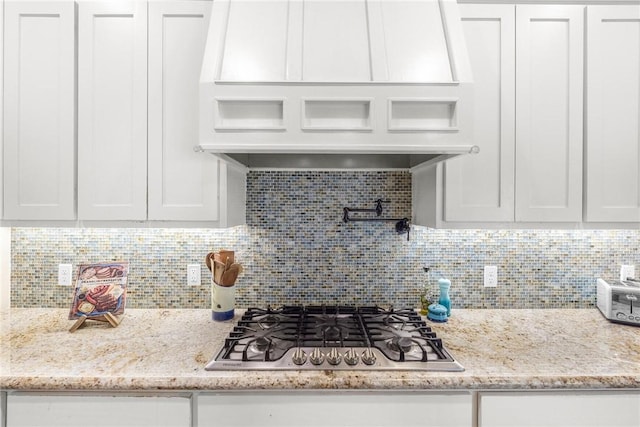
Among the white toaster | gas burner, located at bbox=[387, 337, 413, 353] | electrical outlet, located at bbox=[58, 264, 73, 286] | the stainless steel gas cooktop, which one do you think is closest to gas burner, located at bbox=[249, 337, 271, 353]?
the stainless steel gas cooktop

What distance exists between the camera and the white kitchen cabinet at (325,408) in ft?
3.84

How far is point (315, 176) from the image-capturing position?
188 cm

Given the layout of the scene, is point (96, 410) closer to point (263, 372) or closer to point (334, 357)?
point (263, 372)

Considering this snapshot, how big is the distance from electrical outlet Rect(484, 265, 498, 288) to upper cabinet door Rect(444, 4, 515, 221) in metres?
0.45

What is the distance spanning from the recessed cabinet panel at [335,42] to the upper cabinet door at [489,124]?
1.84 feet

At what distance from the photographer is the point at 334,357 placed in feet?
4.06

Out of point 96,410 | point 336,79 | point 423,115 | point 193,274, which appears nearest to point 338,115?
point 336,79

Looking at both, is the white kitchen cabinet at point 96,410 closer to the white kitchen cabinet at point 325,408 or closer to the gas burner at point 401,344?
the white kitchen cabinet at point 325,408

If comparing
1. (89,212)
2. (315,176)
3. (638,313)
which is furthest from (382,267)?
(89,212)

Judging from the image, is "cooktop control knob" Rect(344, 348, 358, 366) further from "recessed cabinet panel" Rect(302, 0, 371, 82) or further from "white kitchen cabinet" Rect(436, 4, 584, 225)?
"recessed cabinet panel" Rect(302, 0, 371, 82)

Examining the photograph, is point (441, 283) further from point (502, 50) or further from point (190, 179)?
point (190, 179)

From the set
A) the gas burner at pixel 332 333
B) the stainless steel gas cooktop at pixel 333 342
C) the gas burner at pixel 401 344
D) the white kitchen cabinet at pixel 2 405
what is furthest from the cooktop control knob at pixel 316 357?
the white kitchen cabinet at pixel 2 405

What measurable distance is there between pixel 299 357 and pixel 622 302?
1.62m

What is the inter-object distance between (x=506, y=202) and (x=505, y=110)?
1.37ft
